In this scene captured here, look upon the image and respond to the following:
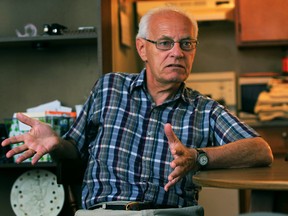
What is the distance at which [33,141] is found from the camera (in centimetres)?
225

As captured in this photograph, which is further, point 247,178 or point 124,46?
point 124,46

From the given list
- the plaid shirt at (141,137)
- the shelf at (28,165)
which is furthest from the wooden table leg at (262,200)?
the shelf at (28,165)

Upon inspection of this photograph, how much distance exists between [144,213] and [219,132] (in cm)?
43

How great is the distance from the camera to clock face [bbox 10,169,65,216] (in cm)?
310

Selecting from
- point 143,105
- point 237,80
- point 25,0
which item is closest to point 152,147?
point 143,105

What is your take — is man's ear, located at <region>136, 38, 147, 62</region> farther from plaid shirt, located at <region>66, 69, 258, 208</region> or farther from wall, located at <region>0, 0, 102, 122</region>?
wall, located at <region>0, 0, 102, 122</region>

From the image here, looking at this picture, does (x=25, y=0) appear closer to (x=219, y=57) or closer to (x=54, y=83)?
(x=54, y=83)

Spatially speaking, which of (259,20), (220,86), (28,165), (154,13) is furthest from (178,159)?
(259,20)

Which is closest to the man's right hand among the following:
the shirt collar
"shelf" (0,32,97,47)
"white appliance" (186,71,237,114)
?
the shirt collar

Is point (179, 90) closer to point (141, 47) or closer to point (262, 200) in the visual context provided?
point (141, 47)

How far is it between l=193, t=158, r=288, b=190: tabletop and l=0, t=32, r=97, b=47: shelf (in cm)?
115

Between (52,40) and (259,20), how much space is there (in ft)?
6.32

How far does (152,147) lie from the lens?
233 centimetres

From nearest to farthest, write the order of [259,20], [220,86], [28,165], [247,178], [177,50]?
[247,178] < [177,50] < [28,165] < [220,86] < [259,20]
